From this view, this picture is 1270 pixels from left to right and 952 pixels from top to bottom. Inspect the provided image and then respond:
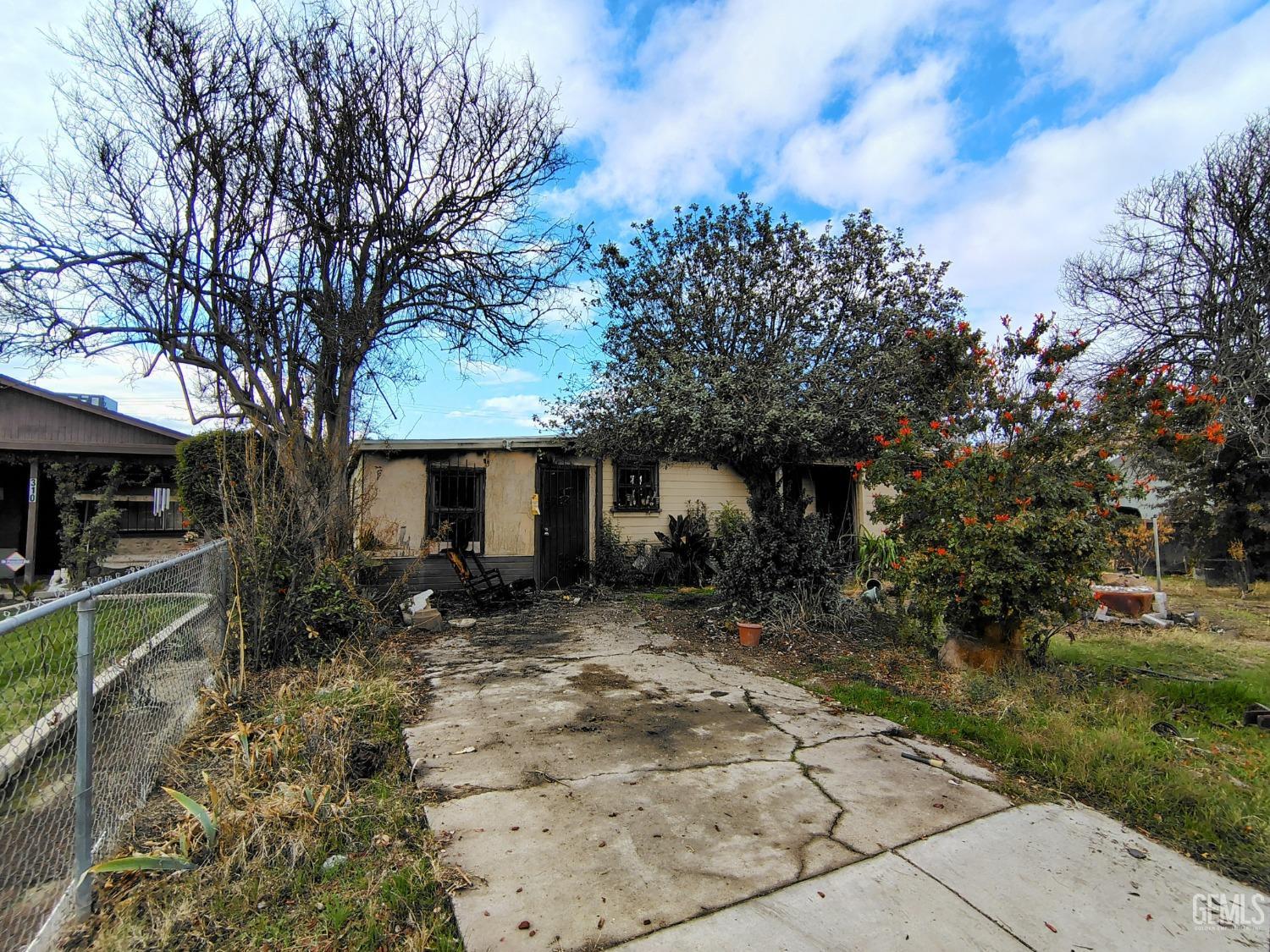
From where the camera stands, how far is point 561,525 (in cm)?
1026

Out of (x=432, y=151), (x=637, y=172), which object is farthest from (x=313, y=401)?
(x=637, y=172)

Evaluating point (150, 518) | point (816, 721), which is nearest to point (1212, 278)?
point (816, 721)

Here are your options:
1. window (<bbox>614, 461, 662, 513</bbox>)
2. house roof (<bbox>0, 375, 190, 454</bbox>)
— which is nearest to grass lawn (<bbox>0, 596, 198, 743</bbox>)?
window (<bbox>614, 461, 662, 513</bbox>)

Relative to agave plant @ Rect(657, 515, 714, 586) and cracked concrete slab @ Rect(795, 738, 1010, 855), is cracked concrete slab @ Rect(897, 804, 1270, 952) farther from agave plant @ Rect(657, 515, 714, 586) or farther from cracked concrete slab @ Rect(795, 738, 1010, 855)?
agave plant @ Rect(657, 515, 714, 586)

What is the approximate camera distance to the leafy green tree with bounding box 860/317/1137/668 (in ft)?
15.0

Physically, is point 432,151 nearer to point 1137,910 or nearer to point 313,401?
point 313,401

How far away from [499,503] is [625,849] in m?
7.97

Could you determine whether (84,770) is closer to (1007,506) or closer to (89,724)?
(89,724)

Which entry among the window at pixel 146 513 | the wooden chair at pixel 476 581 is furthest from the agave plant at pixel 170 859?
the window at pixel 146 513

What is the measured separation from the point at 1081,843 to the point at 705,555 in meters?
8.18

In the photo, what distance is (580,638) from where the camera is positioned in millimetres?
6477

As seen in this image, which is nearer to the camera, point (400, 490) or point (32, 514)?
point (400, 490)

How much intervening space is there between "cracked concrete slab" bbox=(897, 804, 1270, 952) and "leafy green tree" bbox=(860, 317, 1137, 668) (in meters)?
2.22

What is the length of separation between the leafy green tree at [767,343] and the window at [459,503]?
3.54m
